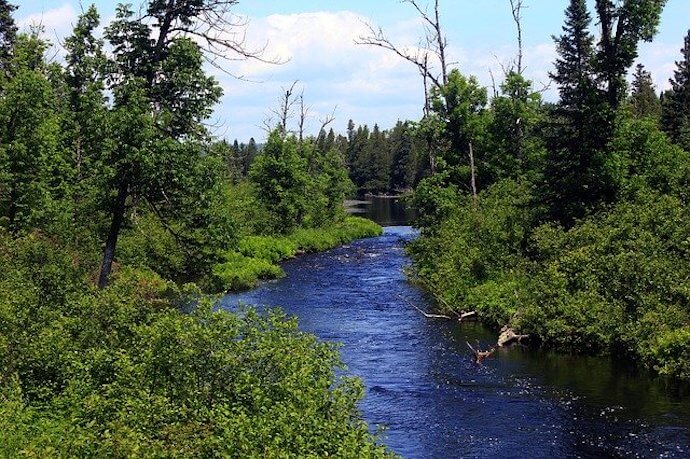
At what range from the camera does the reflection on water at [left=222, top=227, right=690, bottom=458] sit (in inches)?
672

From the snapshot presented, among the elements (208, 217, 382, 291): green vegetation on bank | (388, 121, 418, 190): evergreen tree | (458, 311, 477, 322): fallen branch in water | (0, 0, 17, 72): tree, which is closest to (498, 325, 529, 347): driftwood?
(458, 311, 477, 322): fallen branch in water

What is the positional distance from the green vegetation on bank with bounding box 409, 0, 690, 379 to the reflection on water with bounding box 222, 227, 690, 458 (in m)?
1.68

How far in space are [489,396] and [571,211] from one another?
14413mm

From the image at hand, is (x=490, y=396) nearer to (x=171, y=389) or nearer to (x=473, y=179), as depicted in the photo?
(x=171, y=389)

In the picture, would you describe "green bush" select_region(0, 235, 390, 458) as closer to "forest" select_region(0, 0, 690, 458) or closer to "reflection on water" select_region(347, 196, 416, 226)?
"forest" select_region(0, 0, 690, 458)

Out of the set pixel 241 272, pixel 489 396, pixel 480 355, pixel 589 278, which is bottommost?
pixel 489 396

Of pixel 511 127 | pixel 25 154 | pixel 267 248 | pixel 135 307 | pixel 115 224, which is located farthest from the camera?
pixel 267 248

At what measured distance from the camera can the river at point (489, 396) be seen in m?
17.1

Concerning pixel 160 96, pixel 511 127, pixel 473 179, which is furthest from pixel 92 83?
pixel 511 127

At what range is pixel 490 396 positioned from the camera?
67.8 feet

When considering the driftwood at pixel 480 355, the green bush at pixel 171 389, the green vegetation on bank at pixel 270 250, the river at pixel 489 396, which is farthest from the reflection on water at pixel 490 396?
the green vegetation on bank at pixel 270 250

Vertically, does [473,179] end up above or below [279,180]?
below

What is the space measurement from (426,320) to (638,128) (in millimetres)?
15416

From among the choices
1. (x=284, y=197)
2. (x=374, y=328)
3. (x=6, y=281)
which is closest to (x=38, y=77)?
(x=6, y=281)
